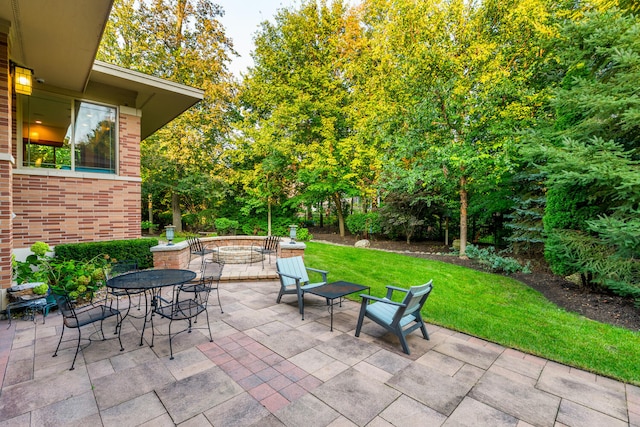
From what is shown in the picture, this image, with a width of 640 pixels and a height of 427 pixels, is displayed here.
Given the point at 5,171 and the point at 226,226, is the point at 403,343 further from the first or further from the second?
the point at 226,226

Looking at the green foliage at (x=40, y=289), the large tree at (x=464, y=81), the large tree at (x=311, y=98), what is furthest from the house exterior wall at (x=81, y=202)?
the large tree at (x=464, y=81)

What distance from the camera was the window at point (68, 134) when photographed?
6223 mm

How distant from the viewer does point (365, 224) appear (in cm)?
1498

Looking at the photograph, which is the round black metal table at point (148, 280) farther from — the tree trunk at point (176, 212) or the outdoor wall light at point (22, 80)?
the tree trunk at point (176, 212)

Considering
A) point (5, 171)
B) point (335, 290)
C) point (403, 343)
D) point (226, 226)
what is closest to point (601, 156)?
point (403, 343)

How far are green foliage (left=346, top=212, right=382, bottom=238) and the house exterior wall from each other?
10.5 metres

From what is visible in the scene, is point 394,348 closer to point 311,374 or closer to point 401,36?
point 311,374

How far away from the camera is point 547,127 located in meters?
7.98

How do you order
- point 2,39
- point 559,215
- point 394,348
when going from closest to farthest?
point 394,348, point 2,39, point 559,215

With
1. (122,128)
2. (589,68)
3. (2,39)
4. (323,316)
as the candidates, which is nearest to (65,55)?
(2,39)

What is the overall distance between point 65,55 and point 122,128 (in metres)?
2.61

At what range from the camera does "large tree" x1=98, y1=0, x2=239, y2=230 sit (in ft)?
46.8

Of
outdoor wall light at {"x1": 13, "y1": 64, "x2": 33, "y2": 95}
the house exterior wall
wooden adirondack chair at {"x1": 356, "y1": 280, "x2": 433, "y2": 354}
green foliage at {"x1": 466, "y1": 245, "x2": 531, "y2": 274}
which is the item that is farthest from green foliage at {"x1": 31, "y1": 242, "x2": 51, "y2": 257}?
green foliage at {"x1": 466, "y1": 245, "x2": 531, "y2": 274}

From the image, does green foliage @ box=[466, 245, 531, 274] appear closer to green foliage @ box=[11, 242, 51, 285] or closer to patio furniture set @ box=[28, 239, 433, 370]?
patio furniture set @ box=[28, 239, 433, 370]
